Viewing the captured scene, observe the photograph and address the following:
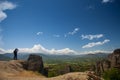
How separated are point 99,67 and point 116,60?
22.4 metres

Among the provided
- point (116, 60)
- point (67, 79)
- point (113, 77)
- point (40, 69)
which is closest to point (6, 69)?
point (40, 69)

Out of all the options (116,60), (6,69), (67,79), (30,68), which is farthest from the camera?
(116,60)

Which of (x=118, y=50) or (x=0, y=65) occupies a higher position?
(x=118, y=50)

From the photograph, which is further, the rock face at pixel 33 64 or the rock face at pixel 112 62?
the rock face at pixel 112 62

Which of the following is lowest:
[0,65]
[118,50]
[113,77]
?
[113,77]

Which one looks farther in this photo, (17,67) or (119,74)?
(119,74)

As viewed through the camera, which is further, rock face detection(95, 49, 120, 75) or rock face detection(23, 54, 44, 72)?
rock face detection(95, 49, 120, 75)

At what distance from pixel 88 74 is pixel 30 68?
26184 millimetres

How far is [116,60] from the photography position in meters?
118

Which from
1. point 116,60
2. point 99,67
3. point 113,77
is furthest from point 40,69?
point 99,67

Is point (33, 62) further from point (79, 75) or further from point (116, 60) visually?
point (116, 60)

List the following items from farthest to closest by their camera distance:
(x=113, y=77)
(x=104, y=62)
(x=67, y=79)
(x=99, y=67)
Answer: (x=99, y=67) < (x=104, y=62) < (x=113, y=77) < (x=67, y=79)

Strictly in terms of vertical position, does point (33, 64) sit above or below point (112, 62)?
below

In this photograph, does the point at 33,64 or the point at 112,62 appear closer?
the point at 33,64
